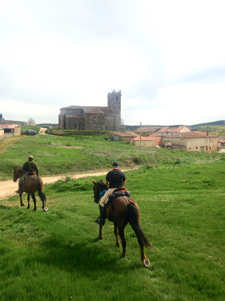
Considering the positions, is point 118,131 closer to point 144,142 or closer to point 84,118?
point 84,118

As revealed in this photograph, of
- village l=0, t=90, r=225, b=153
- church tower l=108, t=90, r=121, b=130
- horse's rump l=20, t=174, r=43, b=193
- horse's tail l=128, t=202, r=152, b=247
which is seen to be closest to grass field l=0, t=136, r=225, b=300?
horse's tail l=128, t=202, r=152, b=247

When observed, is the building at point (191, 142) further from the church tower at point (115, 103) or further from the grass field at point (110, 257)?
the grass field at point (110, 257)

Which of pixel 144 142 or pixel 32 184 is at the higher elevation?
pixel 144 142

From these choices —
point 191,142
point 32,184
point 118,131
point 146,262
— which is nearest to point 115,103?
point 118,131

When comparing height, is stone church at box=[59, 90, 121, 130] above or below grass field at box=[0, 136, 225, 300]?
above

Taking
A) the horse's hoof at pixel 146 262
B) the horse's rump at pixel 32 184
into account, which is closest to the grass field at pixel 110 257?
the horse's hoof at pixel 146 262

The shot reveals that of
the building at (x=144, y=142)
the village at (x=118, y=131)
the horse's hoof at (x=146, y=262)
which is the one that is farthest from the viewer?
the village at (x=118, y=131)

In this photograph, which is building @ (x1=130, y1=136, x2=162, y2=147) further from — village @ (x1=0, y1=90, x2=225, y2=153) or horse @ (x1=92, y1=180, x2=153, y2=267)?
horse @ (x1=92, y1=180, x2=153, y2=267)

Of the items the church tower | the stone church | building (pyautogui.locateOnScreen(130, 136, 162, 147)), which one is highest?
the church tower

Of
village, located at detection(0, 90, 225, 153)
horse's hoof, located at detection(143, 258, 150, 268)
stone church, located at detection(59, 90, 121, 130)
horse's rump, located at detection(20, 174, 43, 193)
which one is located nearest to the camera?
horse's hoof, located at detection(143, 258, 150, 268)

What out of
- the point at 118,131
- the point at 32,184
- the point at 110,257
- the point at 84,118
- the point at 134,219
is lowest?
the point at 110,257

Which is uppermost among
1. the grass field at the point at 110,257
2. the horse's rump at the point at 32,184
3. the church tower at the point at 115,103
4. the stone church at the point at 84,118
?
the church tower at the point at 115,103

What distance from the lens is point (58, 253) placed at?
255 inches

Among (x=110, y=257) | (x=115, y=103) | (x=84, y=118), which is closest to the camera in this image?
(x=110, y=257)
